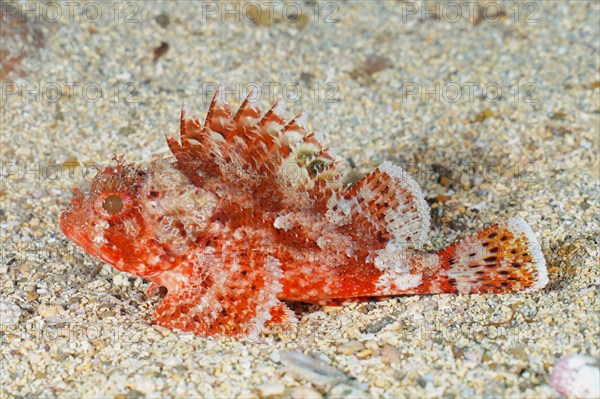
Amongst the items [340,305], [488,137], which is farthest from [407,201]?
[488,137]

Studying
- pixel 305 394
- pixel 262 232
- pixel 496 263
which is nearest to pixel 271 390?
pixel 305 394

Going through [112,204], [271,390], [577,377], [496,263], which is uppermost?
Answer: [112,204]

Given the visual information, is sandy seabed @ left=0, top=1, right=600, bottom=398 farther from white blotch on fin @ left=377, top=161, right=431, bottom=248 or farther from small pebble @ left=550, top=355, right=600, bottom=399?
white blotch on fin @ left=377, top=161, right=431, bottom=248

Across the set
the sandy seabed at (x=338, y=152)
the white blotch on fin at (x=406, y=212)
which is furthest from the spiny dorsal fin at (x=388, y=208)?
the sandy seabed at (x=338, y=152)

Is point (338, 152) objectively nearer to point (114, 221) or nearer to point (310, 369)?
point (114, 221)

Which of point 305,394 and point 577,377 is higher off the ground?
point 577,377

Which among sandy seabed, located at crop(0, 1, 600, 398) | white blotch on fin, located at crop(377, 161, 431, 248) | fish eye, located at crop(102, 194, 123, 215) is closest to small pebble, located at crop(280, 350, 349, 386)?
sandy seabed, located at crop(0, 1, 600, 398)

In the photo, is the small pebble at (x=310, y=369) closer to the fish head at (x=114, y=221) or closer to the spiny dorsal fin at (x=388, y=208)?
the spiny dorsal fin at (x=388, y=208)
